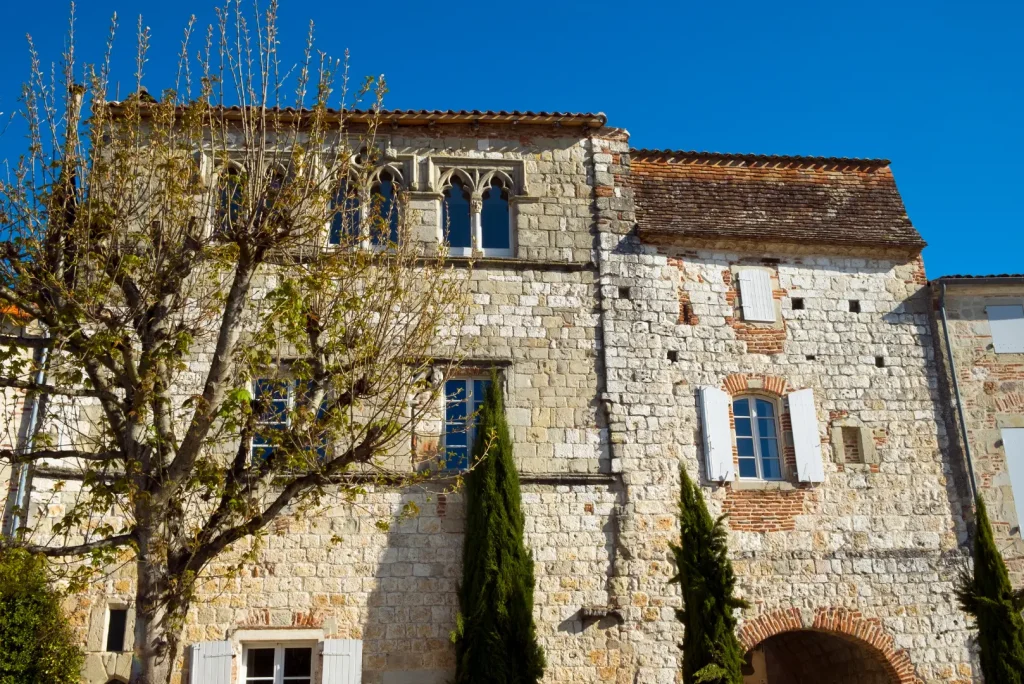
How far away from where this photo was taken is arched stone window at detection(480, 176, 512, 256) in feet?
45.5

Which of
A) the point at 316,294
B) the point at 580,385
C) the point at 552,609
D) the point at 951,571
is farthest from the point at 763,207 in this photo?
the point at 316,294

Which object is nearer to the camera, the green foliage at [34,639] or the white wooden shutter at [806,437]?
the green foliage at [34,639]

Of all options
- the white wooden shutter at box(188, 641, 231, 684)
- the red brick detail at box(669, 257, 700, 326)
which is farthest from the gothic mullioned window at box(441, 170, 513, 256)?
the white wooden shutter at box(188, 641, 231, 684)

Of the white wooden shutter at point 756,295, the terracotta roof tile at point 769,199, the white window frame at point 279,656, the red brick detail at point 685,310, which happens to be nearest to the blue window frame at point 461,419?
the white window frame at point 279,656

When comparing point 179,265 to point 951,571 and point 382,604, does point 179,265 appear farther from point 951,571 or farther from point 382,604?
point 951,571

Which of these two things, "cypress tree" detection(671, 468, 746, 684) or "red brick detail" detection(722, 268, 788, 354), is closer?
"cypress tree" detection(671, 468, 746, 684)

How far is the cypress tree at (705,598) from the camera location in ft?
33.6

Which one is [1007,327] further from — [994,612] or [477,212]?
[477,212]

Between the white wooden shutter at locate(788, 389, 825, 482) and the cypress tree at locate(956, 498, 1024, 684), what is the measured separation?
2.02 m

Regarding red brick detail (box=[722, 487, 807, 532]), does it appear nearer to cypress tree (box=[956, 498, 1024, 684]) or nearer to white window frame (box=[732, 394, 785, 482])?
white window frame (box=[732, 394, 785, 482])

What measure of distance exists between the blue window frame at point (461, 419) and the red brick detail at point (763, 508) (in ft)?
10.9

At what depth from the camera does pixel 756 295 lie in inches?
Result: 542

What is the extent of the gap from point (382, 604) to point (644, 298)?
17.1 feet

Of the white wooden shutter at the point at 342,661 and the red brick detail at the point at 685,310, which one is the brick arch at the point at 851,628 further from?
the white wooden shutter at the point at 342,661
